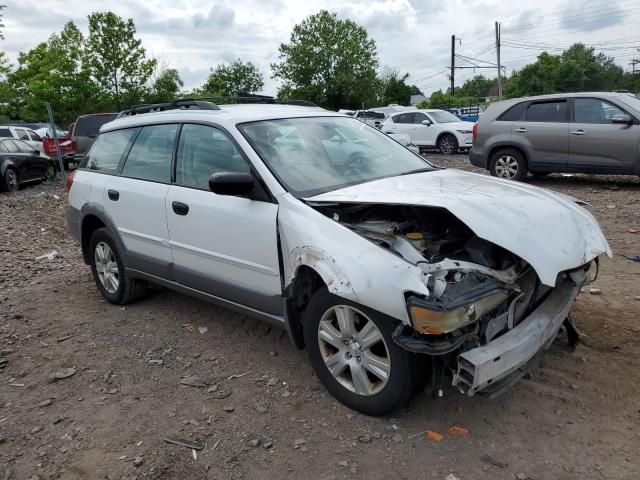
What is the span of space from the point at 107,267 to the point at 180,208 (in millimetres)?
1550

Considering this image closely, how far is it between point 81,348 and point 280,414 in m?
1.97

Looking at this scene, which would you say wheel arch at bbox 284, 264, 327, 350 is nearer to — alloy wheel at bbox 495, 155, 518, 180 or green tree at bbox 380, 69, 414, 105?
alloy wheel at bbox 495, 155, 518, 180

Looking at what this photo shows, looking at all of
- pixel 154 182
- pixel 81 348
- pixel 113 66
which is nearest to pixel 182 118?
pixel 154 182

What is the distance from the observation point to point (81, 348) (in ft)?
13.8

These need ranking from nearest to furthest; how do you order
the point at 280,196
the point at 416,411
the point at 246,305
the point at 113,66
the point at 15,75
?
the point at 416,411 → the point at 280,196 → the point at 246,305 → the point at 113,66 → the point at 15,75

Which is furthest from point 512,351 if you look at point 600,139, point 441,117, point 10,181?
point 441,117

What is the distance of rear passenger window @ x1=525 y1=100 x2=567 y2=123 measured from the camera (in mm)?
9781

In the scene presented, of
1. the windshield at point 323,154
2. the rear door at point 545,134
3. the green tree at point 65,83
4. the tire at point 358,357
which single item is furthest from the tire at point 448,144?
the green tree at point 65,83

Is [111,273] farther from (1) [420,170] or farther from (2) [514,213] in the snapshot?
(2) [514,213]

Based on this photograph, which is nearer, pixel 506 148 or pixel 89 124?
pixel 506 148

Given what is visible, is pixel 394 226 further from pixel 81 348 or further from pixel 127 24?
pixel 127 24

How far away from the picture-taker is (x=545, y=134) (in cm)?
989

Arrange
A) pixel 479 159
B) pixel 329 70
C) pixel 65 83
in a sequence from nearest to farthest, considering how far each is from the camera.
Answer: pixel 479 159 < pixel 65 83 < pixel 329 70

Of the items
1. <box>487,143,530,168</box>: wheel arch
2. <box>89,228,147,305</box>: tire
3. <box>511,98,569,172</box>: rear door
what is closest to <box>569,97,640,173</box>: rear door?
<box>511,98,569,172</box>: rear door
